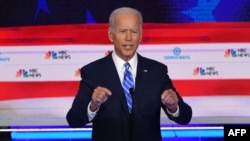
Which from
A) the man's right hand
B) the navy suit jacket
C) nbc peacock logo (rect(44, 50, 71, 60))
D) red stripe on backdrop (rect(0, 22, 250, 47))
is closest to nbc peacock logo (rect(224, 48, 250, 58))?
red stripe on backdrop (rect(0, 22, 250, 47))

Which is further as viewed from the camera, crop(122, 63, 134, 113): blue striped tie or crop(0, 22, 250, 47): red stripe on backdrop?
crop(0, 22, 250, 47): red stripe on backdrop

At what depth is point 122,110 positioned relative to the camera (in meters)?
1.68

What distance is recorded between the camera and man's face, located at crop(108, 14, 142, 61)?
167 cm

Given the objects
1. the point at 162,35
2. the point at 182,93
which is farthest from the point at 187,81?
the point at 162,35

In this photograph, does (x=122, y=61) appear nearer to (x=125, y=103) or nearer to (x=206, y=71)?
(x=125, y=103)

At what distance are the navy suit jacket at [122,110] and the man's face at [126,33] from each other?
102 mm

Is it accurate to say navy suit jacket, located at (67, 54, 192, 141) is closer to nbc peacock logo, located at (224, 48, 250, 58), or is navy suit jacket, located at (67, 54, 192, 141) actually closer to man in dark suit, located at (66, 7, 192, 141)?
man in dark suit, located at (66, 7, 192, 141)

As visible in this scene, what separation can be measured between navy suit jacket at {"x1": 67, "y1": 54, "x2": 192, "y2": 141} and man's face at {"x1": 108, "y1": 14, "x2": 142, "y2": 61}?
0.10 m

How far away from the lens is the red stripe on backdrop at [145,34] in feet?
9.46

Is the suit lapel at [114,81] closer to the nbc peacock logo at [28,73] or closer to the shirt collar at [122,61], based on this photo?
the shirt collar at [122,61]

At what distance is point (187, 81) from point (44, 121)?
102 centimetres

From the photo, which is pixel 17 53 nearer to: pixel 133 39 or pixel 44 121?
pixel 44 121

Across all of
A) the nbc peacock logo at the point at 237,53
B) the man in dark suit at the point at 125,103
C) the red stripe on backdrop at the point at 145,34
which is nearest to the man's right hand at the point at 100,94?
the man in dark suit at the point at 125,103

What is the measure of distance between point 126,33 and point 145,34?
1236mm
